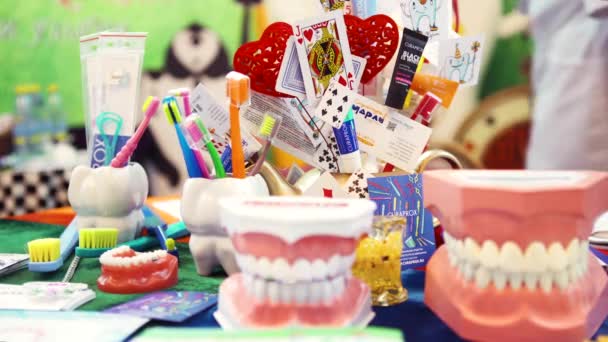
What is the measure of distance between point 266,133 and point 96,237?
317 mm

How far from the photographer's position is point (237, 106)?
89 centimetres

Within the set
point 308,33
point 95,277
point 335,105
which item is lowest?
point 95,277

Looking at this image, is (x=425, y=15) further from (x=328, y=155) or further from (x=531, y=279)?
(x=531, y=279)

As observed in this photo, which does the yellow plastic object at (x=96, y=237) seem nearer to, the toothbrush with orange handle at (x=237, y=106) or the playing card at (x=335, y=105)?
the toothbrush with orange handle at (x=237, y=106)

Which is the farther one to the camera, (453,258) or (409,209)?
(409,209)

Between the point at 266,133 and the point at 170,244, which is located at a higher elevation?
the point at 266,133

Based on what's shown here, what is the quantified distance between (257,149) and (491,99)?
2745 millimetres

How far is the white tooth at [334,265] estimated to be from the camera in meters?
0.67

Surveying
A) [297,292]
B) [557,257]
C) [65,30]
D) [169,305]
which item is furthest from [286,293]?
[65,30]

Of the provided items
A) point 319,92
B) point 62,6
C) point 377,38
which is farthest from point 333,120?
point 62,6

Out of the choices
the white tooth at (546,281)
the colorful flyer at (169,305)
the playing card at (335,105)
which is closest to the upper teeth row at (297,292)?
the colorful flyer at (169,305)

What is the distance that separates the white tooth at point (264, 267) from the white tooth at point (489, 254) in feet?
0.73

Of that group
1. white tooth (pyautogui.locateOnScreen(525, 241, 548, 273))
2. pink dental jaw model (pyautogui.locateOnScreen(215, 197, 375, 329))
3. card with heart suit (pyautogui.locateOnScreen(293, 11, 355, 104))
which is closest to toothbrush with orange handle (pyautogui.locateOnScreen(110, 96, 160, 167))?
card with heart suit (pyautogui.locateOnScreen(293, 11, 355, 104))

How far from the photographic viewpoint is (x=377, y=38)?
997mm
